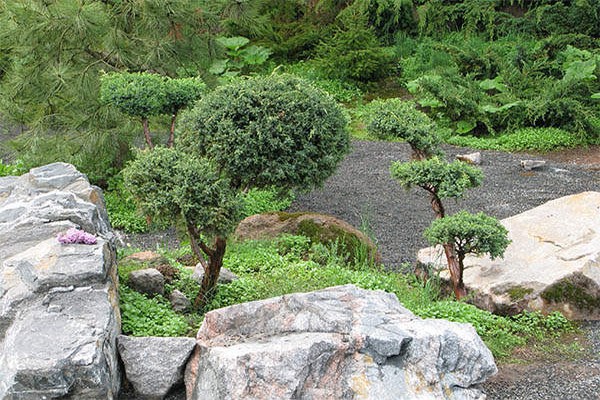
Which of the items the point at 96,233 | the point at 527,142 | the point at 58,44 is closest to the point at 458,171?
the point at 96,233

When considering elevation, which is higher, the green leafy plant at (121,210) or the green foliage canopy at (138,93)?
the green foliage canopy at (138,93)

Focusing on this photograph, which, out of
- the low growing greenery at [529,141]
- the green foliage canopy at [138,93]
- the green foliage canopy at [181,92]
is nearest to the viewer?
the green foliage canopy at [138,93]

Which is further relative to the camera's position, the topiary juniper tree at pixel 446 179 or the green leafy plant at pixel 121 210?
the green leafy plant at pixel 121 210

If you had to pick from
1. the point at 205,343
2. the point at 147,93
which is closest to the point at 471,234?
the point at 205,343

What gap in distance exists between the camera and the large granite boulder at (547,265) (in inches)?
243

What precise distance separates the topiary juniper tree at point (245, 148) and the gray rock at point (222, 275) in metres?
0.42

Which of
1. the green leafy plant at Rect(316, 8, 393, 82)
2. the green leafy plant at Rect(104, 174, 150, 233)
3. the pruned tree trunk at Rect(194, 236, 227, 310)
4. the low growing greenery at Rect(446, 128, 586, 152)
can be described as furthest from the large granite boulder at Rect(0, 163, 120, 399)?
the green leafy plant at Rect(316, 8, 393, 82)

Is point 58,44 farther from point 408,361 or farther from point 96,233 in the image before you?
point 408,361

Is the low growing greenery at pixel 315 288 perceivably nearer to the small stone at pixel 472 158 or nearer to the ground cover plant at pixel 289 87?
the ground cover plant at pixel 289 87

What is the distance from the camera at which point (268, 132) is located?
19.1 feet

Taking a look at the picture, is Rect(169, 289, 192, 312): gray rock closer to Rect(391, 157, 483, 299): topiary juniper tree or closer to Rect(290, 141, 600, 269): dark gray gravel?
Rect(391, 157, 483, 299): topiary juniper tree

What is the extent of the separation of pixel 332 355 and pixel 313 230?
329 cm

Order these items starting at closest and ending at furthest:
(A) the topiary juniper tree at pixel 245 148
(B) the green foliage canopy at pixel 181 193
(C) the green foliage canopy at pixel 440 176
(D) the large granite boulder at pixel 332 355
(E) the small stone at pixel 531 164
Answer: (D) the large granite boulder at pixel 332 355 → (B) the green foliage canopy at pixel 181 193 → (A) the topiary juniper tree at pixel 245 148 → (C) the green foliage canopy at pixel 440 176 → (E) the small stone at pixel 531 164

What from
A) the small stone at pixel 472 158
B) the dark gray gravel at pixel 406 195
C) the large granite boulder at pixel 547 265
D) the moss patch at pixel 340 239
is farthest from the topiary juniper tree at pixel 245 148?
the small stone at pixel 472 158
